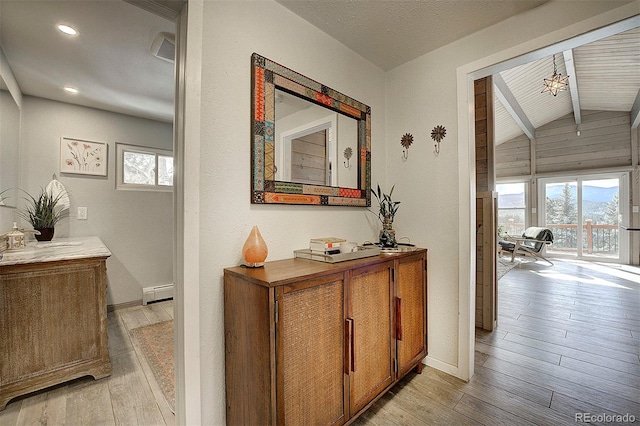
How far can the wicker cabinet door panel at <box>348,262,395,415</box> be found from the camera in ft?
4.75

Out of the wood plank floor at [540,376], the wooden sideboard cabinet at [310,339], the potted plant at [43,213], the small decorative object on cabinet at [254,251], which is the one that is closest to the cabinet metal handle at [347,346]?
the wooden sideboard cabinet at [310,339]

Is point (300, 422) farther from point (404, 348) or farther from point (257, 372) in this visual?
point (404, 348)

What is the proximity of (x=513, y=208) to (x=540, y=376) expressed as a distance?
6919 millimetres

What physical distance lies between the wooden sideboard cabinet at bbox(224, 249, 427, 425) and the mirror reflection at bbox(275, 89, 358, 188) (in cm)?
58

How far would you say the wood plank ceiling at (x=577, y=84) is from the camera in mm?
4090

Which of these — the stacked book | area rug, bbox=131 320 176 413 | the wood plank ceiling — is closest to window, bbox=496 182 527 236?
the wood plank ceiling

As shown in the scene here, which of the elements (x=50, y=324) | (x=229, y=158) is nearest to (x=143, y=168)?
(x=50, y=324)

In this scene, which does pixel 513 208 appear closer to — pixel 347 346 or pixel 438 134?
pixel 438 134

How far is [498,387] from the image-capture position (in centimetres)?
181

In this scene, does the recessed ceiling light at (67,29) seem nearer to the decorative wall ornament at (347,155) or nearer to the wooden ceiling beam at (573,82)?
the decorative wall ornament at (347,155)

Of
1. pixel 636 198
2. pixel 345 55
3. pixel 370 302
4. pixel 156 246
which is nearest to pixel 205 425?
pixel 370 302

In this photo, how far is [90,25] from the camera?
6.08 ft

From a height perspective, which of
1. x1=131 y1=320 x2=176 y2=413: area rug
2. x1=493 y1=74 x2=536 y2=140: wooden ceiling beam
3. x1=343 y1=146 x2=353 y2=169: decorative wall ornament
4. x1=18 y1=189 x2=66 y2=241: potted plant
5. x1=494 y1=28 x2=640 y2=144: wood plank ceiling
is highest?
x1=494 y1=28 x2=640 y2=144: wood plank ceiling

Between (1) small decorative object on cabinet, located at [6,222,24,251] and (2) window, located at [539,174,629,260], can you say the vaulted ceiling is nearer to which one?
(1) small decorative object on cabinet, located at [6,222,24,251]
